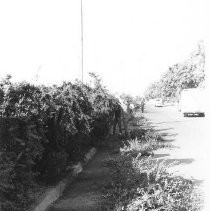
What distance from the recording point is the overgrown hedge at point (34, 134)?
7.47 m

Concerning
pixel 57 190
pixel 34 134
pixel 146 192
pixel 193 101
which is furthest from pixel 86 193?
pixel 193 101

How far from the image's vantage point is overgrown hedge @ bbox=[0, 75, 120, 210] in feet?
24.5

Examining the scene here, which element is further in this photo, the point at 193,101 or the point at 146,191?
the point at 193,101

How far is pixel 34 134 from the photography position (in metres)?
8.61

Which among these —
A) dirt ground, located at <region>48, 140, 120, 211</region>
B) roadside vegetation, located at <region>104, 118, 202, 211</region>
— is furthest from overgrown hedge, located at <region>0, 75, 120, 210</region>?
roadside vegetation, located at <region>104, 118, 202, 211</region>

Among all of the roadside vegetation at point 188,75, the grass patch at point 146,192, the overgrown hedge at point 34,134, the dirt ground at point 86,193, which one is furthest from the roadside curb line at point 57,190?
the roadside vegetation at point 188,75

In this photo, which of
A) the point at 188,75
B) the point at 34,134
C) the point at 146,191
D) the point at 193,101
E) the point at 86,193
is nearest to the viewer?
the point at 146,191

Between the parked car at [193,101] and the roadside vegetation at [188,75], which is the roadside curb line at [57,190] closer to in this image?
the parked car at [193,101]

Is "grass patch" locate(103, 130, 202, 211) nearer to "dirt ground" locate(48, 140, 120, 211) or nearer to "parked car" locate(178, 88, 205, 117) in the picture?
"dirt ground" locate(48, 140, 120, 211)

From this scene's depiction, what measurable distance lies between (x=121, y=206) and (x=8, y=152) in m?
2.15

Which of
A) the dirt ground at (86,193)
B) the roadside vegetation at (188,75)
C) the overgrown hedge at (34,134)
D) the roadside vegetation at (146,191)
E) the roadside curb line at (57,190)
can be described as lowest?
the dirt ground at (86,193)

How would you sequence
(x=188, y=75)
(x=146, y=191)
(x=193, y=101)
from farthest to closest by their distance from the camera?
(x=188, y=75) → (x=193, y=101) → (x=146, y=191)

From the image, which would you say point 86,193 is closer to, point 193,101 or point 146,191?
point 146,191

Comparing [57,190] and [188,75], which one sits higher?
[188,75]
